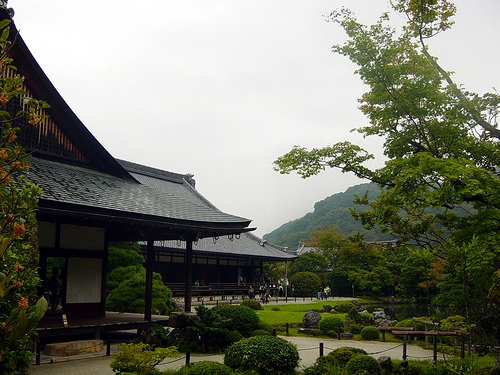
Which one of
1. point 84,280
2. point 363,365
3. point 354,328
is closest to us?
point 363,365

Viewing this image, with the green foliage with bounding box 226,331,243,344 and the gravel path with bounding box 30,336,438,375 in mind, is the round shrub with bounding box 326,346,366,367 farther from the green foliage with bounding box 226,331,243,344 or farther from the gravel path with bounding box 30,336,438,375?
the green foliage with bounding box 226,331,243,344

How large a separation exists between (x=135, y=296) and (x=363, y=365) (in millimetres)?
10452

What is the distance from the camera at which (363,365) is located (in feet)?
33.5

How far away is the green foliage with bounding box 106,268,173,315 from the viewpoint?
1788 centimetres

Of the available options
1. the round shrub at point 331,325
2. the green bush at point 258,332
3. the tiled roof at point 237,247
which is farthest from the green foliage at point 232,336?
the tiled roof at point 237,247

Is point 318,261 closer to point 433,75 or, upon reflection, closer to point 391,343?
point 391,343

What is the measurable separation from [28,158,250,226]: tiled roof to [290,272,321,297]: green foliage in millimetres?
33085

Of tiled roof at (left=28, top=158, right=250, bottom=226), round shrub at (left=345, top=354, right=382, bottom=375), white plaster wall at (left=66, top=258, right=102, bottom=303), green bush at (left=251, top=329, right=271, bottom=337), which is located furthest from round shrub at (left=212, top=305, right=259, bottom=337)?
round shrub at (left=345, top=354, right=382, bottom=375)

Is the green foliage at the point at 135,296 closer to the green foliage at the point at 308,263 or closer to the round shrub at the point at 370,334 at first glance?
the round shrub at the point at 370,334

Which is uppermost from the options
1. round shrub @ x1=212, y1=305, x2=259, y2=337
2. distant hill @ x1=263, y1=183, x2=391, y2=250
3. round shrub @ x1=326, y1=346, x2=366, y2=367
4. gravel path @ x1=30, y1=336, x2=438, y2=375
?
distant hill @ x1=263, y1=183, x2=391, y2=250

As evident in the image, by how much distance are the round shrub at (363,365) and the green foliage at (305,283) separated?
37397 mm

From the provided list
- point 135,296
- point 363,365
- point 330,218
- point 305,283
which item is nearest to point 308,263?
point 305,283

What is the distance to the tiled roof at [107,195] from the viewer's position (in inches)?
463

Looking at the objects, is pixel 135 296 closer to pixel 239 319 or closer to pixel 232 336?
pixel 239 319
